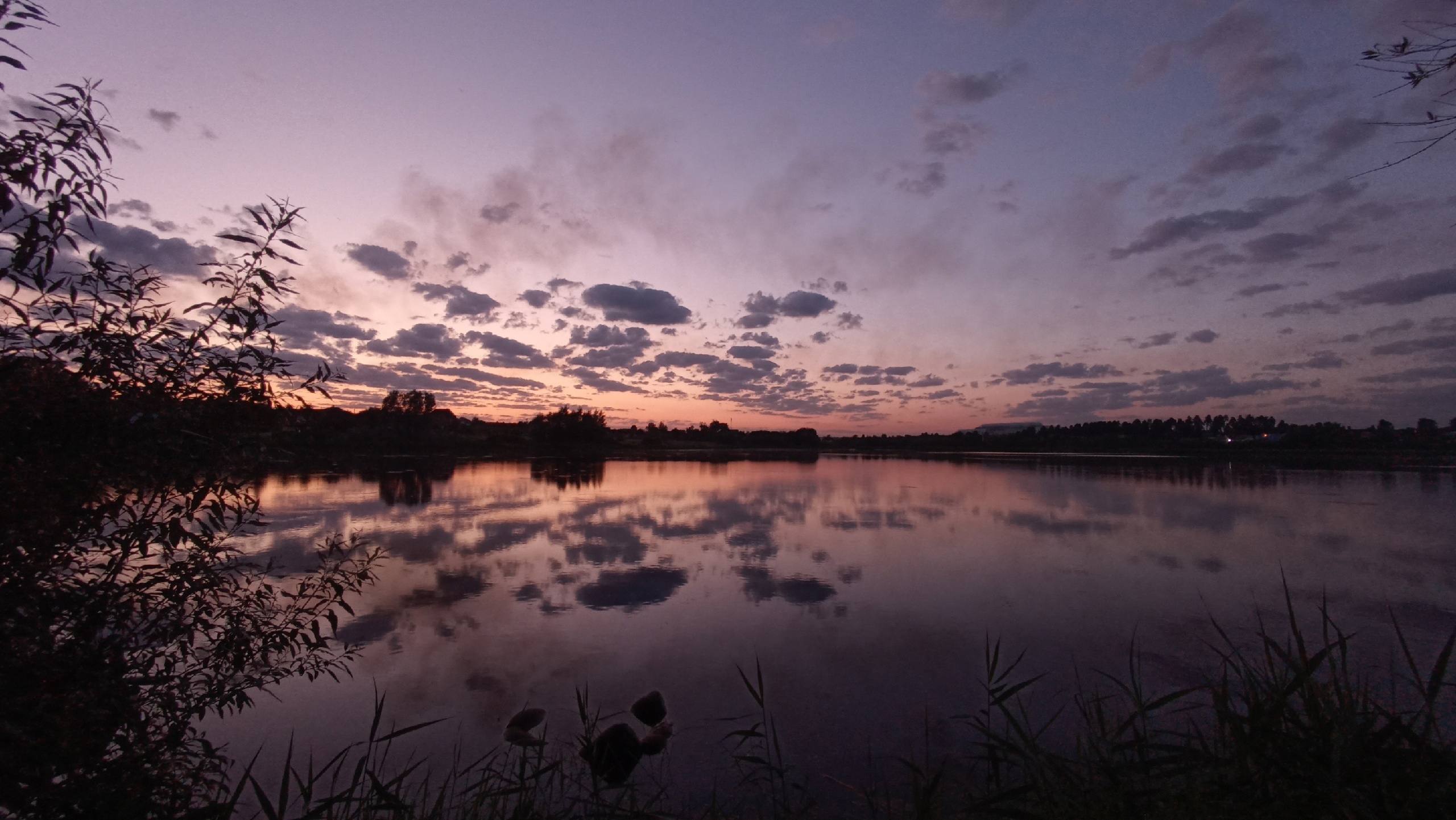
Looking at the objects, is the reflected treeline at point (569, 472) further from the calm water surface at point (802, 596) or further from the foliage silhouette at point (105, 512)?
the foliage silhouette at point (105, 512)

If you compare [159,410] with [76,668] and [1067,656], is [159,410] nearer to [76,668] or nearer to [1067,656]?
[76,668]

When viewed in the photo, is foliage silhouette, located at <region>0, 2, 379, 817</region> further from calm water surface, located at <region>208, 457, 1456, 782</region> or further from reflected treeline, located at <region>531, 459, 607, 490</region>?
reflected treeline, located at <region>531, 459, 607, 490</region>

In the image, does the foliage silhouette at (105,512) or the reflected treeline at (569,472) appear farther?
the reflected treeline at (569,472)

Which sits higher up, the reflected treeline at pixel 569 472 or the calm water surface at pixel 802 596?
the reflected treeline at pixel 569 472

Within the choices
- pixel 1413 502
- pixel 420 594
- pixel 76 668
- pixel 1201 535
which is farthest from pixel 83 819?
pixel 1413 502

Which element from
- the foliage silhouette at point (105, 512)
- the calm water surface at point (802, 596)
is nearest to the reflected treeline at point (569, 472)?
the calm water surface at point (802, 596)

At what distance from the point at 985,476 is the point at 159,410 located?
4272 cm

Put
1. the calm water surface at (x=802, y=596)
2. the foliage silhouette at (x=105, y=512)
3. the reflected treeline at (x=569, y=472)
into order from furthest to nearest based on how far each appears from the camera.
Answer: the reflected treeline at (x=569, y=472)
the calm water surface at (x=802, y=596)
the foliage silhouette at (x=105, y=512)

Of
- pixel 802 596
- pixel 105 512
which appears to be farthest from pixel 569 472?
pixel 105 512

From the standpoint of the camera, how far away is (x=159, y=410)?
3.99 meters

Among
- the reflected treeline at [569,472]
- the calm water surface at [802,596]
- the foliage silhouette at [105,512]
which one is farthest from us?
the reflected treeline at [569,472]

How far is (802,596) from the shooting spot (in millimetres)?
12406

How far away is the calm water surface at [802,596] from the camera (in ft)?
25.7

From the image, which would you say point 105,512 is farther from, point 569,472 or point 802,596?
point 569,472
